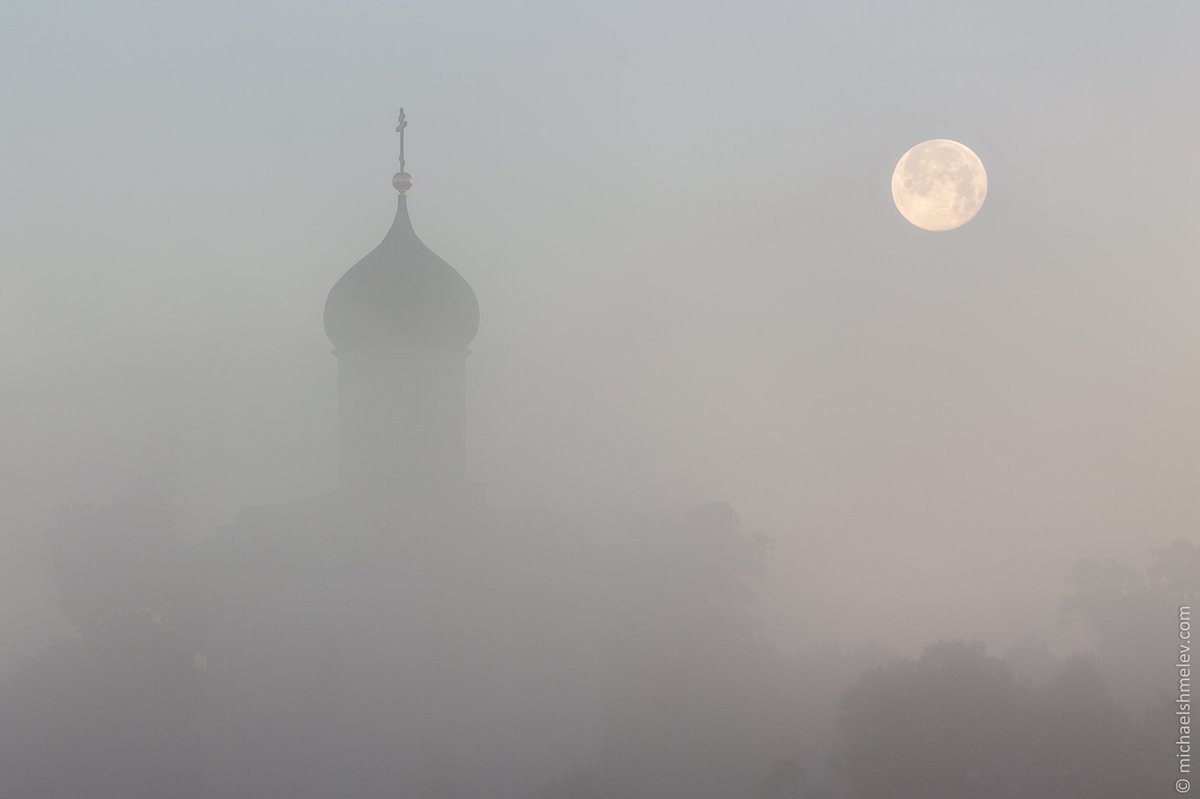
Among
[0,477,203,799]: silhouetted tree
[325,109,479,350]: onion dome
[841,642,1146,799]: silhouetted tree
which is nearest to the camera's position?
[841,642,1146,799]: silhouetted tree

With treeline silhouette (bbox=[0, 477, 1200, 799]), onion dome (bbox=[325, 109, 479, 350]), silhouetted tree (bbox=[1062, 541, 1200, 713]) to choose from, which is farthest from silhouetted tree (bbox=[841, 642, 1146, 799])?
onion dome (bbox=[325, 109, 479, 350])

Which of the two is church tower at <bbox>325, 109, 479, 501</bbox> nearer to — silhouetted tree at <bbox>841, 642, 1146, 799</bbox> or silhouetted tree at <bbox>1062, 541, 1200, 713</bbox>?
silhouetted tree at <bbox>841, 642, 1146, 799</bbox>

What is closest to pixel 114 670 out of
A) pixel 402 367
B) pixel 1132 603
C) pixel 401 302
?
pixel 402 367

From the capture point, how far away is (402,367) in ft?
77.5

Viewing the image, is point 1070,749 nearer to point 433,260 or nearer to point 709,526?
point 709,526

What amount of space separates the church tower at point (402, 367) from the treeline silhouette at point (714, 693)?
4.05m

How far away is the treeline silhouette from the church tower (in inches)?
159

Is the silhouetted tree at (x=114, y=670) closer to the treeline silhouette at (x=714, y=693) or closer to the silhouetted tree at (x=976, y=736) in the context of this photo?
the treeline silhouette at (x=714, y=693)

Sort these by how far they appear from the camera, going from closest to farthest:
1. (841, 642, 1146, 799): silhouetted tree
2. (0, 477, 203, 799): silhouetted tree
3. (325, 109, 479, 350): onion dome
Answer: (841, 642, 1146, 799): silhouetted tree → (325, 109, 479, 350): onion dome → (0, 477, 203, 799): silhouetted tree

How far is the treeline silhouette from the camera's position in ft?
72.4

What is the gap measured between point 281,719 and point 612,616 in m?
6.53

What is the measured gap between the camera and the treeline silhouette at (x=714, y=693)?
2206 cm

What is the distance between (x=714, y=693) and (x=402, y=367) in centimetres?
747

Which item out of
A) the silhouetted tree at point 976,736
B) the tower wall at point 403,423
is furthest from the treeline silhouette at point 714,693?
the tower wall at point 403,423
